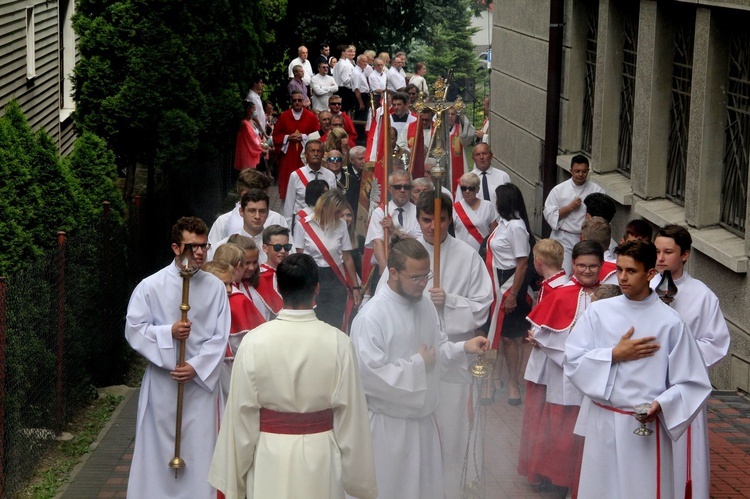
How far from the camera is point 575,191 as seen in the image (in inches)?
523

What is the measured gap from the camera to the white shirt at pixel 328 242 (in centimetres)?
1173

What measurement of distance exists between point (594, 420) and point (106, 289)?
218 inches

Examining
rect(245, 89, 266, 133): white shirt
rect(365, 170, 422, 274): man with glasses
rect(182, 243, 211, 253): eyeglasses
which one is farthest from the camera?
rect(245, 89, 266, 133): white shirt

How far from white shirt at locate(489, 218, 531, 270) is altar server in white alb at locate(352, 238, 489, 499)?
11.4ft

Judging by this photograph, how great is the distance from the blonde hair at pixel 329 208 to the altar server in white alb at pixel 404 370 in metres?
3.91

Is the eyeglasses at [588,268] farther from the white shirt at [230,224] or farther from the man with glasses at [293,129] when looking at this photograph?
the man with glasses at [293,129]

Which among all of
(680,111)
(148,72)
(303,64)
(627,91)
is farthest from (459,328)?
(303,64)

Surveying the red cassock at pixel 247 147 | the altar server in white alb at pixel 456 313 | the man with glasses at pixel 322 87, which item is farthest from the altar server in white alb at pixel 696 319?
the man with glasses at pixel 322 87

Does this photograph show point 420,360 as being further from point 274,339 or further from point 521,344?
point 521,344

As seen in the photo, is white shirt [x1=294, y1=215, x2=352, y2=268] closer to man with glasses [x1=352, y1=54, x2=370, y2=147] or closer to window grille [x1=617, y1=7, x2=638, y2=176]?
window grille [x1=617, y1=7, x2=638, y2=176]

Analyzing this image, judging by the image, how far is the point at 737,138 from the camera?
1201 cm

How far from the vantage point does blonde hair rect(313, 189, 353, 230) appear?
1159 centimetres

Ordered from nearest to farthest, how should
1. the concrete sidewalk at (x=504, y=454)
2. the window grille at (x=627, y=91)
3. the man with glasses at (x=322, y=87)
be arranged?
the concrete sidewalk at (x=504, y=454) → the window grille at (x=627, y=91) → the man with glasses at (x=322, y=87)

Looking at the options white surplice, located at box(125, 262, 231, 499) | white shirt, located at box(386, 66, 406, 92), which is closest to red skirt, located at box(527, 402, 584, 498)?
white surplice, located at box(125, 262, 231, 499)
